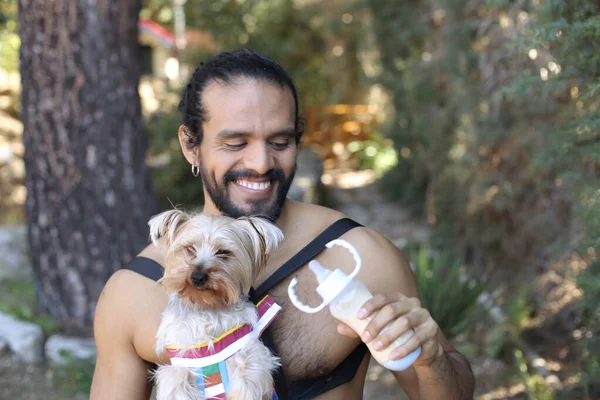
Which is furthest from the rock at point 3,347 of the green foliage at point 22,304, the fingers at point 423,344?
the fingers at point 423,344

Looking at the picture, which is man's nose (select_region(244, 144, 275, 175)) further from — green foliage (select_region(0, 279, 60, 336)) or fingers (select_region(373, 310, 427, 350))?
green foliage (select_region(0, 279, 60, 336))

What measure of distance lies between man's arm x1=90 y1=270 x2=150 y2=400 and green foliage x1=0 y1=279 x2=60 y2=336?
13.1ft

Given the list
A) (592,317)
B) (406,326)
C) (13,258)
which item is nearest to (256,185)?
(406,326)

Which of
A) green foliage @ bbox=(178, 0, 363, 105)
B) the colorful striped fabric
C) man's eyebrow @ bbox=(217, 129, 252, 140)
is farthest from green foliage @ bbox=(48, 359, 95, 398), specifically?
green foliage @ bbox=(178, 0, 363, 105)

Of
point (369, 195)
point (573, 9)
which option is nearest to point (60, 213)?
point (573, 9)

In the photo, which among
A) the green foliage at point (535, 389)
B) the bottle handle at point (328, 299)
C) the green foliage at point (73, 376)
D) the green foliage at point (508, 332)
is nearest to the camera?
the bottle handle at point (328, 299)

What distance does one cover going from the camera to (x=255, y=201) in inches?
110

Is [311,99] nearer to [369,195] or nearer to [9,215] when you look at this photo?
[369,195]

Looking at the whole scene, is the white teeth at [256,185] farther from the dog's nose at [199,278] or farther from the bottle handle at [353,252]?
the dog's nose at [199,278]

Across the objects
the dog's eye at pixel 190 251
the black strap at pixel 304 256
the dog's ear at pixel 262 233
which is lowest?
the black strap at pixel 304 256

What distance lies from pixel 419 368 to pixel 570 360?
488 cm

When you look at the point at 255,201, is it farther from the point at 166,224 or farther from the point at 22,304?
the point at 22,304

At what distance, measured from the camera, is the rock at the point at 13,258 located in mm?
8109

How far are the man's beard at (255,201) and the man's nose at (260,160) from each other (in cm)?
3
